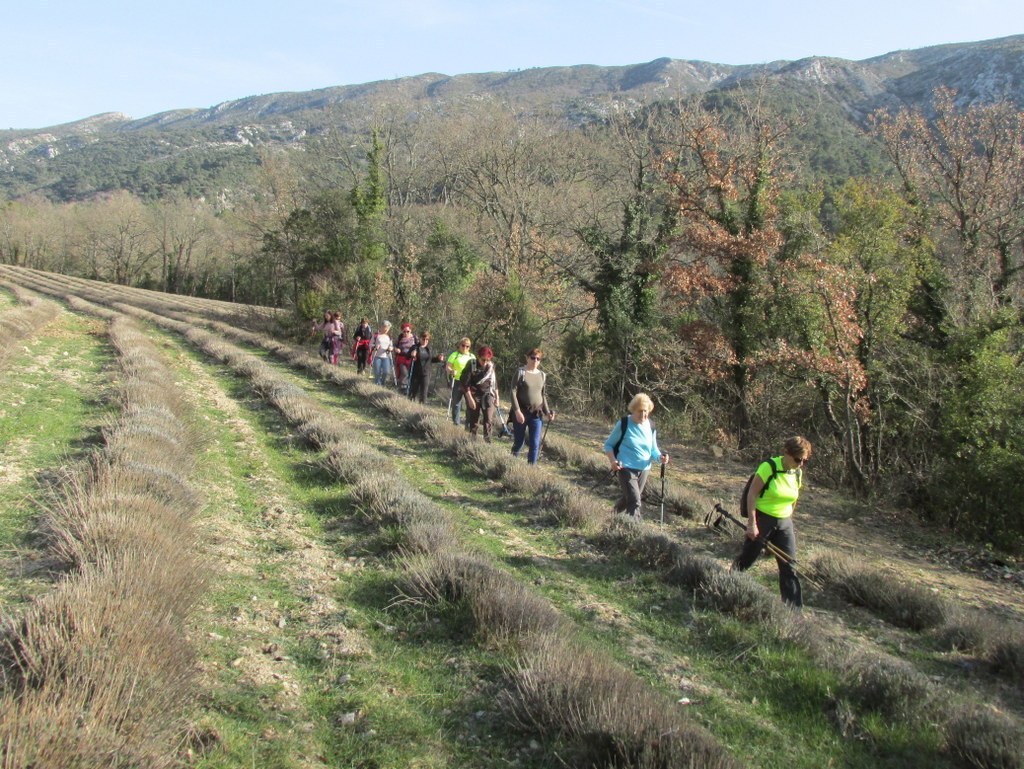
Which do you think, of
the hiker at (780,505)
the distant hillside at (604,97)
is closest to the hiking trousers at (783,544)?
the hiker at (780,505)

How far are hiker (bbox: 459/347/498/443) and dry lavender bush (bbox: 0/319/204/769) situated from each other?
6.23 m

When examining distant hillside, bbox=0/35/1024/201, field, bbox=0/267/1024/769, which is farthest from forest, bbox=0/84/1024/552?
distant hillside, bbox=0/35/1024/201

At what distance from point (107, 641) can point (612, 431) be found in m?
5.55

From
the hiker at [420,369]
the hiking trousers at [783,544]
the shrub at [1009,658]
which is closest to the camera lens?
the shrub at [1009,658]

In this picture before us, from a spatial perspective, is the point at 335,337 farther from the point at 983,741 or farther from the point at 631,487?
the point at 983,741

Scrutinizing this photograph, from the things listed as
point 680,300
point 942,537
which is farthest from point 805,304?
point 942,537

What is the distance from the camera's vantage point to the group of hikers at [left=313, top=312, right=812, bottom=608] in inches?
241

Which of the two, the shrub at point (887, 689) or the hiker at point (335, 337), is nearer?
the shrub at point (887, 689)

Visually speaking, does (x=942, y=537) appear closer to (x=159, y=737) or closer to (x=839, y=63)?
(x=159, y=737)

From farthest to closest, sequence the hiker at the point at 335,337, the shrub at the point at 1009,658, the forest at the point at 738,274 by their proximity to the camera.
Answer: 1. the hiker at the point at 335,337
2. the forest at the point at 738,274
3. the shrub at the point at 1009,658

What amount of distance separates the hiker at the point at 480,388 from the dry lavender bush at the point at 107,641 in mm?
6227

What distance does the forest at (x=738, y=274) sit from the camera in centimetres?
1223

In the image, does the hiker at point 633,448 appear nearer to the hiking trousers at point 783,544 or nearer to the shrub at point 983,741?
the hiking trousers at point 783,544

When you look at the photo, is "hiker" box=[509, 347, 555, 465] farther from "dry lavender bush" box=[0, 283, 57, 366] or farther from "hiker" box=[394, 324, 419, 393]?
"dry lavender bush" box=[0, 283, 57, 366]
